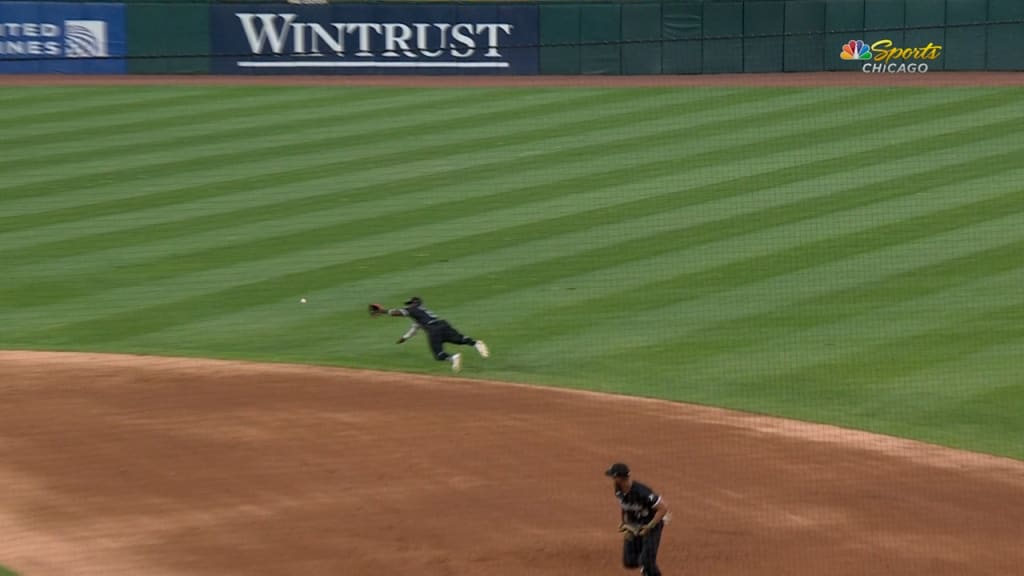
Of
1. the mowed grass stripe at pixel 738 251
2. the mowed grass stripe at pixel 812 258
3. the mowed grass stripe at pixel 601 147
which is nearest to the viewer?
the mowed grass stripe at pixel 812 258

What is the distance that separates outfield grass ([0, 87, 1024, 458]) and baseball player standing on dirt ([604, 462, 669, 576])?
Answer: 20.6ft

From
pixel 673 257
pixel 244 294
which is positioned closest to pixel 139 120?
pixel 244 294

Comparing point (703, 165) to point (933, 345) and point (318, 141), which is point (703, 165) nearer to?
point (318, 141)

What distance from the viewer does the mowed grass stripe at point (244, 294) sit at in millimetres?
23656

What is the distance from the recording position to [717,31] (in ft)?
140

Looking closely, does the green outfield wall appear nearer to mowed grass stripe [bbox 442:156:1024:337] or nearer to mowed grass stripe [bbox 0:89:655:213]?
mowed grass stripe [bbox 0:89:655:213]

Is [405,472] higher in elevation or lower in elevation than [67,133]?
lower

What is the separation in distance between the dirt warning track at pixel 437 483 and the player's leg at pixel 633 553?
43 cm

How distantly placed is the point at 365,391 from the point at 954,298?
10.1m

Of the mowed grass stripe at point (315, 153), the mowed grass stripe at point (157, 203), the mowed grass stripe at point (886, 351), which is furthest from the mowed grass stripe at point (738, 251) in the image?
the mowed grass stripe at point (315, 153)

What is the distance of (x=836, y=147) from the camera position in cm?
3531

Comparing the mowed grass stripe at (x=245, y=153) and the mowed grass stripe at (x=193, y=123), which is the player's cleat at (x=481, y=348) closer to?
the mowed grass stripe at (x=245, y=153)

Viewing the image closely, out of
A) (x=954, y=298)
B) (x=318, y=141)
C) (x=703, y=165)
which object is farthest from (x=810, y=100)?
(x=954, y=298)

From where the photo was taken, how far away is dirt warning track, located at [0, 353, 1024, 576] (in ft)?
47.8
